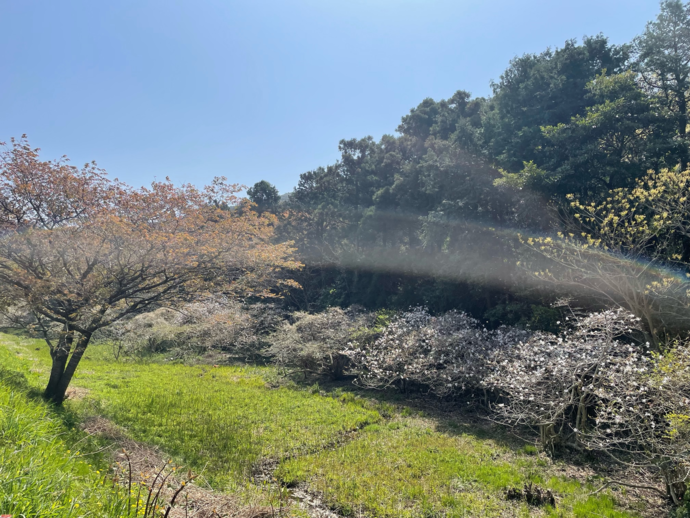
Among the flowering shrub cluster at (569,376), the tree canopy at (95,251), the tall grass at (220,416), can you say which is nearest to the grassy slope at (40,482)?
the tall grass at (220,416)

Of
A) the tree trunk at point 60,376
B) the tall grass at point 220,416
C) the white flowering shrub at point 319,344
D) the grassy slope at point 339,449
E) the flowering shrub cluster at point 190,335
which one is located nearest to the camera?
the grassy slope at point 339,449

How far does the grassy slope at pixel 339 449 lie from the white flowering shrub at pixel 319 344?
8.98ft

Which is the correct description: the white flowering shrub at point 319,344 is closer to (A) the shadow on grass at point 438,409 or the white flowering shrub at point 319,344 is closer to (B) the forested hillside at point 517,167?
(A) the shadow on grass at point 438,409

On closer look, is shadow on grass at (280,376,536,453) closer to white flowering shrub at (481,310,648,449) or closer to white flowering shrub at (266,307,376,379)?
white flowering shrub at (266,307,376,379)

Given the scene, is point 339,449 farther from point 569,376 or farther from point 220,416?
point 569,376

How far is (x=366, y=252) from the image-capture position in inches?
871

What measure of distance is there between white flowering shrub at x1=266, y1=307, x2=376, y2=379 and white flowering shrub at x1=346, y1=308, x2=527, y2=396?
79cm

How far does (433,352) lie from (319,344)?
478 cm

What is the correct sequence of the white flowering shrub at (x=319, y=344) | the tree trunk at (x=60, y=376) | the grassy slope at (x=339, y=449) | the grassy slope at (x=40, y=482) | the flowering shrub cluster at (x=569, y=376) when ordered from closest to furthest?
the grassy slope at (x=40, y=482) < the flowering shrub cluster at (x=569, y=376) < the grassy slope at (x=339, y=449) < the tree trunk at (x=60, y=376) < the white flowering shrub at (x=319, y=344)

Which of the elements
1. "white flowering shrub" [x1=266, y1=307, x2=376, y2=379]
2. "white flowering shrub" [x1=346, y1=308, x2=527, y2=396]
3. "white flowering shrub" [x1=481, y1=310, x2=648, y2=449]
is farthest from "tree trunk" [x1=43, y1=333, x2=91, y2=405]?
"white flowering shrub" [x1=481, y1=310, x2=648, y2=449]

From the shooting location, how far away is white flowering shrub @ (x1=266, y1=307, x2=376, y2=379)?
555 inches

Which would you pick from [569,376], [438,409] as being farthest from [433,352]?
[569,376]

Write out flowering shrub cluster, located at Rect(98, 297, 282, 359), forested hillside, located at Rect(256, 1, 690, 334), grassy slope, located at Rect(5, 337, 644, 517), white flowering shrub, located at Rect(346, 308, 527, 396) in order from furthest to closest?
flowering shrub cluster, located at Rect(98, 297, 282, 359), forested hillside, located at Rect(256, 1, 690, 334), white flowering shrub, located at Rect(346, 308, 527, 396), grassy slope, located at Rect(5, 337, 644, 517)

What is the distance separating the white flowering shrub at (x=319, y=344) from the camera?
1410 centimetres
